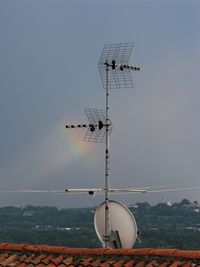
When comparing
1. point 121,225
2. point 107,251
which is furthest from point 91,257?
point 121,225

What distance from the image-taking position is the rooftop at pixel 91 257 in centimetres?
602

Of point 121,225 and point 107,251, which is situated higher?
point 121,225

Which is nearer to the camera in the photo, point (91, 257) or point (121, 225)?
point (91, 257)

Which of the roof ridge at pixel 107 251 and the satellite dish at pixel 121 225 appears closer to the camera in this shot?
the roof ridge at pixel 107 251

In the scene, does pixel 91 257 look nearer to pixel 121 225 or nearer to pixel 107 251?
pixel 107 251

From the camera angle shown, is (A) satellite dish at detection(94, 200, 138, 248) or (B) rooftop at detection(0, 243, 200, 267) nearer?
(B) rooftop at detection(0, 243, 200, 267)

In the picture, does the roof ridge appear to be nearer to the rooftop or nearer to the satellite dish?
the rooftop

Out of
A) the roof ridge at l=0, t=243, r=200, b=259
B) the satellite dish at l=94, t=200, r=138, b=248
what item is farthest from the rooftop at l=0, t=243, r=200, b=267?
the satellite dish at l=94, t=200, r=138, b=248

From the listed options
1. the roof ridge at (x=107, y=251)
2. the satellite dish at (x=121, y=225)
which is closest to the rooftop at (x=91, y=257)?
the roof ridge at (x=107, y=251)

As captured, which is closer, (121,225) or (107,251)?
(107,251)

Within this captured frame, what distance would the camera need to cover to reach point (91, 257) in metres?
6.54

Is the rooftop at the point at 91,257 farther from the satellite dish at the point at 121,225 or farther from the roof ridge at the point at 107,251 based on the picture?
the satellite dish at the point at 121,225

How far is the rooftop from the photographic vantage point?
602 cm

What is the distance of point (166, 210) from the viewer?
65.4 m
